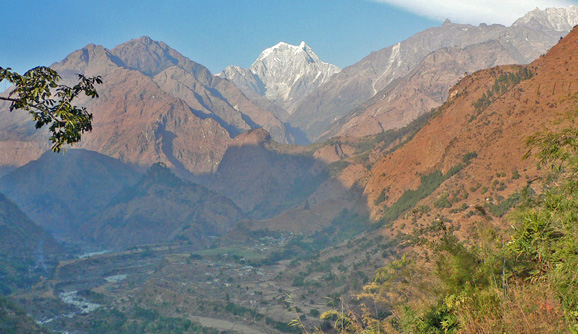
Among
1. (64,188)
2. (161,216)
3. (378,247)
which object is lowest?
(378,247)

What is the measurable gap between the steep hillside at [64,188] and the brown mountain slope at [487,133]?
4488 inches

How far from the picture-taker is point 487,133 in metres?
Result: 66.9

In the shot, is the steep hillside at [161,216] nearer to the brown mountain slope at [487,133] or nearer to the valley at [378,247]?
the valley at [378,247]

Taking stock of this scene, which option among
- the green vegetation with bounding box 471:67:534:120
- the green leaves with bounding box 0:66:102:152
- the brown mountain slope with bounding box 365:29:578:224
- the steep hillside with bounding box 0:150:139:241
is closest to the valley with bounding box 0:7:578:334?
the brown mountain slope with bounding box 365:29:578:224

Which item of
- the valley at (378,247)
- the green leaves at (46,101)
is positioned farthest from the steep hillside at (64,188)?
the green leaves at (46,101)

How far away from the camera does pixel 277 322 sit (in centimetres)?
5188

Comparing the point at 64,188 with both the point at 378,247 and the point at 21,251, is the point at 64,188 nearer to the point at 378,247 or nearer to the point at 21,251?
the point at 21,251

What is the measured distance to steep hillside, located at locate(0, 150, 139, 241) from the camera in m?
155

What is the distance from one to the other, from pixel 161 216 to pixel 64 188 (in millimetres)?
52780

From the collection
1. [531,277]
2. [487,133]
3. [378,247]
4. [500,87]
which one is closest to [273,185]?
[378,247]

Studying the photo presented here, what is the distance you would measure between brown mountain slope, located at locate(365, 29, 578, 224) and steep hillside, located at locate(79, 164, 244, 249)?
64.1 m

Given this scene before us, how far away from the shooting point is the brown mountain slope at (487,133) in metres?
56.1

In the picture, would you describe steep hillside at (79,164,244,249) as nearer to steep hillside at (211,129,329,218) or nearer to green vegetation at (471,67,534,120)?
steep hillside at (211,129,329,218)

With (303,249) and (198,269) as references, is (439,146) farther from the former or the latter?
(198,269)
